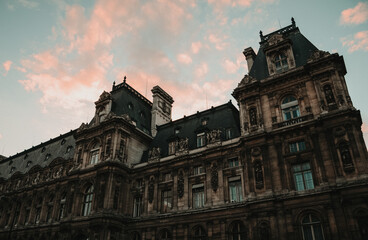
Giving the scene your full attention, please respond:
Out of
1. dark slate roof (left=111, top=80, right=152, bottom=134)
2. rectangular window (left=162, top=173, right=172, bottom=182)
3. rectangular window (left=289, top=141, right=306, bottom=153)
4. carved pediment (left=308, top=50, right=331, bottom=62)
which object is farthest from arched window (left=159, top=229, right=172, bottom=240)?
carved pediment (left=308, top=50, right=331, bottom=62)

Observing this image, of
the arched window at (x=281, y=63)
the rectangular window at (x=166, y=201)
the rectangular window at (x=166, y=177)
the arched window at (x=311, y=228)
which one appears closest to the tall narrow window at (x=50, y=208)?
the rectangular window at (x=166, y=201)

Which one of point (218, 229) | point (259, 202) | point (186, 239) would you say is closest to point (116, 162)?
point (186, 239)

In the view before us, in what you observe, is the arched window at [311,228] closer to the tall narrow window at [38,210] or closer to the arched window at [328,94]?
the arched window at [328,94]

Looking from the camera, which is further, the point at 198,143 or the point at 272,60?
the point at 198,143

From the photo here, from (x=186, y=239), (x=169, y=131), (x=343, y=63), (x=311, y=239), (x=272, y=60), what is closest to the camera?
(x=311, y=239)

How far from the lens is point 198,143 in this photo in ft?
116

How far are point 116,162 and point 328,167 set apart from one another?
75.5 feet

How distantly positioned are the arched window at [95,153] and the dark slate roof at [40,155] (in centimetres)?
722

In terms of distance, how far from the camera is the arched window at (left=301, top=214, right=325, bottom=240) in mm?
23172

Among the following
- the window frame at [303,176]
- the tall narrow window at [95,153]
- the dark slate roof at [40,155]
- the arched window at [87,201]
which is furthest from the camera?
the dark slate roof at [40,155]

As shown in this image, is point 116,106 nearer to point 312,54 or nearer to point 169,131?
point 169,131

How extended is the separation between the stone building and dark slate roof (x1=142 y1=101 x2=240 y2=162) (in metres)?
0.17

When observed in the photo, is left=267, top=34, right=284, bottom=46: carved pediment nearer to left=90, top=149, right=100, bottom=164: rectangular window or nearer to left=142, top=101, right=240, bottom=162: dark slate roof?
left=142, top=101, right=240, bottom=162: dark slate roof

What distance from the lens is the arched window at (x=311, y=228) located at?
76.0 feet
